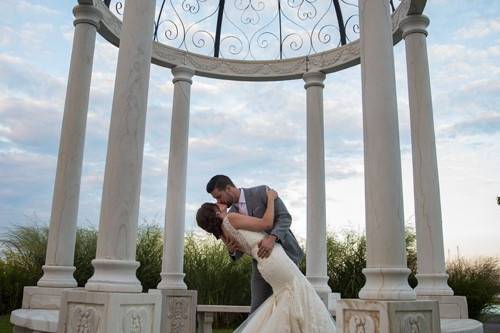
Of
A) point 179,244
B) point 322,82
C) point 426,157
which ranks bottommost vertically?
point 179,244

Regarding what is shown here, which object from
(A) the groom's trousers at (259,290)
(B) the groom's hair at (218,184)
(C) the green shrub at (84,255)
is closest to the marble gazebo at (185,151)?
(A) the groom's trousers at (259,290)

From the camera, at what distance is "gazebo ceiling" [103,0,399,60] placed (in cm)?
3272

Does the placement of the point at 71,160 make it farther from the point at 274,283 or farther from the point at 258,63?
the point at 258,63

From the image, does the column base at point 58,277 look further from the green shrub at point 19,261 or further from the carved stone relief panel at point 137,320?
the green shrub at point 19,261

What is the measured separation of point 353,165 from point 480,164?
43.3 feet

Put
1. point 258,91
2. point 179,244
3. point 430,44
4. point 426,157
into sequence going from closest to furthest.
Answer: point 426,157 < point 179,244 < point 430,44 < point 258,91

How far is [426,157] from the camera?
2222 cm

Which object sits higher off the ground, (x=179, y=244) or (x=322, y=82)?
(x=322, y=82)

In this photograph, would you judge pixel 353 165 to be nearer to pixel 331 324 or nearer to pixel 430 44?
pixel 430 44

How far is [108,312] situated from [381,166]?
30.5 feet

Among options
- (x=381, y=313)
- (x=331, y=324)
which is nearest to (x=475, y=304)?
(x=381, y=313)

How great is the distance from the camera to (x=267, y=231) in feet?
36.9

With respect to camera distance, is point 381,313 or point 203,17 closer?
point 381,313

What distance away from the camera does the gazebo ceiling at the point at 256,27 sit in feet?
107
